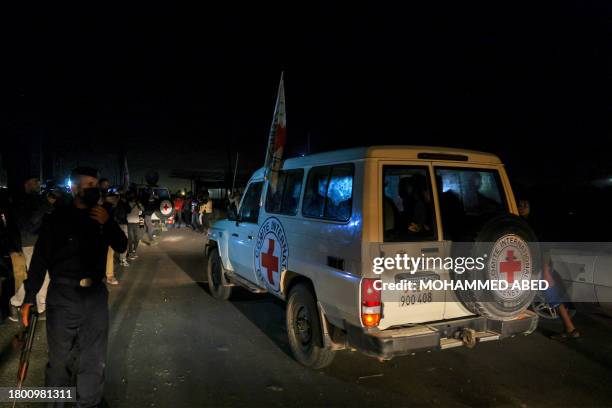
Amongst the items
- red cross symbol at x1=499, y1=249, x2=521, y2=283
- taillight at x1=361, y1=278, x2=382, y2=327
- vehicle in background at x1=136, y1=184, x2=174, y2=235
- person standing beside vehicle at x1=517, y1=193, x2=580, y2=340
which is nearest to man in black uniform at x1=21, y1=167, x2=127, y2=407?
taillight at x1=361, y1=278, x2=382, y2=327

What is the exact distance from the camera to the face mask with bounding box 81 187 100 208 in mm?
3166

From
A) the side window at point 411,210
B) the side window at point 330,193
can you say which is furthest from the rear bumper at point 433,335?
the side window at point 330,193

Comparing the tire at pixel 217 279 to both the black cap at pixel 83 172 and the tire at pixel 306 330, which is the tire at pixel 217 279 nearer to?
the tire at pixel 306 330

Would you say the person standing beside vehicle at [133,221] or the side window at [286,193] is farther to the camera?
the person standing beside vehicle at [133,221]

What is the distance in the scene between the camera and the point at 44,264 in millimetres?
3072

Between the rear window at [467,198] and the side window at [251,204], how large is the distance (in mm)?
2506

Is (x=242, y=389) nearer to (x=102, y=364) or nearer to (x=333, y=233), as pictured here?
(x=102, y=364)

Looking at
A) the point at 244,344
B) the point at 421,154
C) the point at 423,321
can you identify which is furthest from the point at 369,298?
the point at 244,344

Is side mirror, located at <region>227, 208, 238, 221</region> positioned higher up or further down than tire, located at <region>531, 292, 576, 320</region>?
higher up

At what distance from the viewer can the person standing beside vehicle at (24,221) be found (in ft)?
17.5

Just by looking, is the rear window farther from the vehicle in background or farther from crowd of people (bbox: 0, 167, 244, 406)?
the vehicle in background

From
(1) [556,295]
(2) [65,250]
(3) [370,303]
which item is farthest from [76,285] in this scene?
(1) [556,295]

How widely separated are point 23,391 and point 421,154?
4122mm

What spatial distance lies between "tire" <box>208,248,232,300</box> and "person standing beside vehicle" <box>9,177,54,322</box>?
7.92 feet
